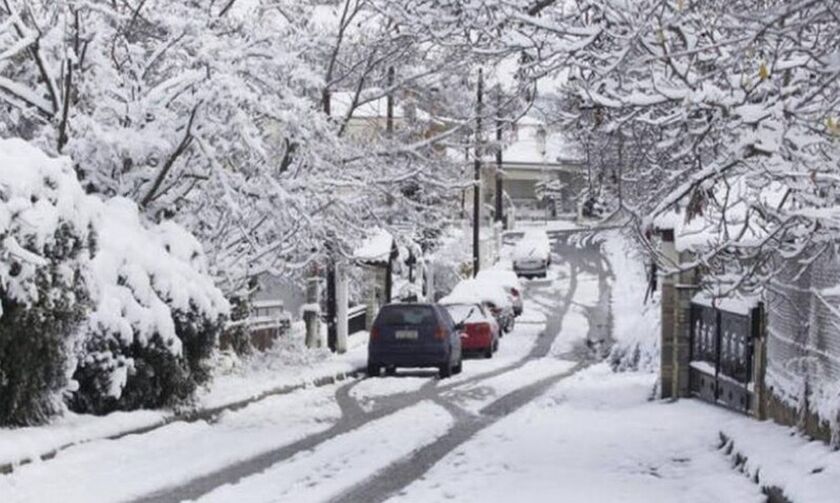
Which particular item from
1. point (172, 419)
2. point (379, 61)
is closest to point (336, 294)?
point (379, 61)

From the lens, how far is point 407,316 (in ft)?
89.4

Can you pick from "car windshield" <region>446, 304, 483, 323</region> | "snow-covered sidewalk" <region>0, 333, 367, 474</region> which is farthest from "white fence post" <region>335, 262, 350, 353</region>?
"car windshield" <region>446, 304, 483, 323</region>

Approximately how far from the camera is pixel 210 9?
20422mm

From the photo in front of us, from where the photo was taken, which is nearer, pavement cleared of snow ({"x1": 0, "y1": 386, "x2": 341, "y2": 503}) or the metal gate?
pavement cleared of snow ({"x1": 0, "y1": 386, "x2": 341, "y2": 503})

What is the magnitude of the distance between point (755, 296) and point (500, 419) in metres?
4.16

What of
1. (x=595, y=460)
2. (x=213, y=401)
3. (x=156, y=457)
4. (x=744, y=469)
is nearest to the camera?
(x=744, y=469)

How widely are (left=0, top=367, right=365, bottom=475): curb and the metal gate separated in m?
6.36

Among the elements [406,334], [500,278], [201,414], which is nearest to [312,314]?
[406,334]

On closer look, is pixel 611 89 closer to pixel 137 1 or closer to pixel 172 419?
pixel 172 419

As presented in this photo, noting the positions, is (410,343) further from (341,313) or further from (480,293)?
(480,293)

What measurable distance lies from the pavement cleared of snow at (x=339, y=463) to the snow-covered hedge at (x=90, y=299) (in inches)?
98.4

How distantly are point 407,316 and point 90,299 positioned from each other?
12.5m

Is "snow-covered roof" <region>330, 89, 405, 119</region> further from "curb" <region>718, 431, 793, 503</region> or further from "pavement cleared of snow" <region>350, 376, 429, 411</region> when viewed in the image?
"curb" <region>718, 431, 793, 503</region>

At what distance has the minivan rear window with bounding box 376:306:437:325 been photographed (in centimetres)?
2712
